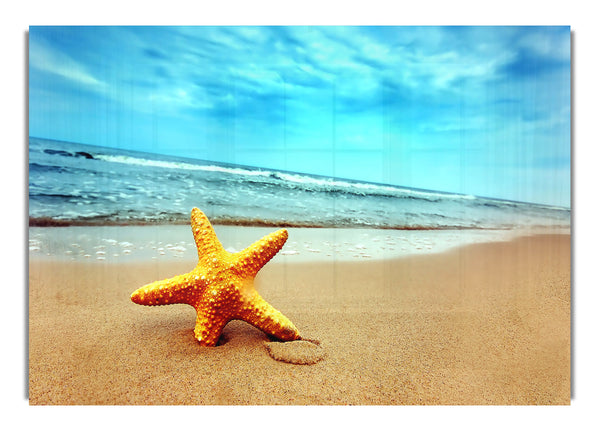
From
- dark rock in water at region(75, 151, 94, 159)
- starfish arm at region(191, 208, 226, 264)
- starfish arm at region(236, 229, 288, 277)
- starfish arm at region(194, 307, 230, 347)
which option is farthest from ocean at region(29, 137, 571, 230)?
starfish arm at region(194, 307, 230, 347)

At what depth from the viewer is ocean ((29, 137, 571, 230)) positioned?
107 inches

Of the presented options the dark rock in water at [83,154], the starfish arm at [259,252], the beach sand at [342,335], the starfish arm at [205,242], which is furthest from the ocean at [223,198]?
the starfish arm at [259,252]

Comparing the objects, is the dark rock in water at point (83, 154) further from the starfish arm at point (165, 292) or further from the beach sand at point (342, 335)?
the starfish arm at point (165, 292)

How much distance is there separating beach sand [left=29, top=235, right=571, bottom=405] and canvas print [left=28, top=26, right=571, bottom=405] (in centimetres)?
1

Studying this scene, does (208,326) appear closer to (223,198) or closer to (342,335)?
(342,335)

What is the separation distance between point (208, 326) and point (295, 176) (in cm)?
169

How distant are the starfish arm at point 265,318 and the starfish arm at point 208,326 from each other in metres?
0.13

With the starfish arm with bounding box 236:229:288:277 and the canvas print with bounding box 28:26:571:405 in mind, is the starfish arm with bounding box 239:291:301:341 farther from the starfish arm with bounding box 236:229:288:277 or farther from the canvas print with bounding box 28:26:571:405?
the starfish arm with bounding box 236:229:288:277

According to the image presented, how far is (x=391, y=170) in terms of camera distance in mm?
2895

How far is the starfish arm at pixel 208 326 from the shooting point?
2.03 meters

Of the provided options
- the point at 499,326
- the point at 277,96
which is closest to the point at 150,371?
the point at 277,96

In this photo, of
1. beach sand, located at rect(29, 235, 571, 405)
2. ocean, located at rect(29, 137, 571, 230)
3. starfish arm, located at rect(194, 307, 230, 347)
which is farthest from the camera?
ocean, located at rect(29, 137, 571, 230)

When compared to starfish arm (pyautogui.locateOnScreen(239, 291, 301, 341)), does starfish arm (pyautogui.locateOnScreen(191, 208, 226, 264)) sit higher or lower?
higher

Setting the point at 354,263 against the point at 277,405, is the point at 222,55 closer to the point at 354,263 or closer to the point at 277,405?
the point at 354,263
